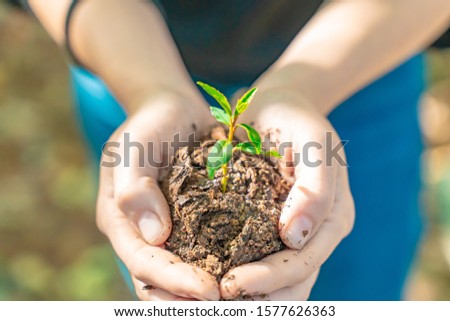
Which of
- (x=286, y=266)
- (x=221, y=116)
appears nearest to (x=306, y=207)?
(x=286, y=266)

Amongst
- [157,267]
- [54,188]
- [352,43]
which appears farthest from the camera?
[54,188]

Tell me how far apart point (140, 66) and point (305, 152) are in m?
0.53

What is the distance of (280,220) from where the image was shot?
1.11 metres

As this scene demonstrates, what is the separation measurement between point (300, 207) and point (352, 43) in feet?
1.94

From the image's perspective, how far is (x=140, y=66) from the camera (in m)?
1.49

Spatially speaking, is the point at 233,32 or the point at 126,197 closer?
the point at 126,197

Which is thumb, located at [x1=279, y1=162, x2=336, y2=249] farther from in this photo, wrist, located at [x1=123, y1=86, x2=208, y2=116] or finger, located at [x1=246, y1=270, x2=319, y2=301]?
wrist, located at [x1=123, y1=86, x2=208, y2=116]

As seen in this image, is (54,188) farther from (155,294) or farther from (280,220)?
(280,220)

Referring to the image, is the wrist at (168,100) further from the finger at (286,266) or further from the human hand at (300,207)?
the finger at (286,266)

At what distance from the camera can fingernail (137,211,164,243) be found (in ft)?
3.63

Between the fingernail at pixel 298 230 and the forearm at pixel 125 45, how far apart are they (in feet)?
1.50

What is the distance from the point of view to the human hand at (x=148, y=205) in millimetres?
1048

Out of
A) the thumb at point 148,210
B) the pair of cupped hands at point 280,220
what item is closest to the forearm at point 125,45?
the pair of cupped hands at point 280,220

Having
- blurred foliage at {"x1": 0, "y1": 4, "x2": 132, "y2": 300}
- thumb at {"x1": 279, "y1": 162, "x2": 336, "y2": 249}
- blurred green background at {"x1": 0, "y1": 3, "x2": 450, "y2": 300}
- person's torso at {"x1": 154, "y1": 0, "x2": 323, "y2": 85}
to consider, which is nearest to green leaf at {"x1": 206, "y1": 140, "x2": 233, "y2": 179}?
thumb at {"x1": 279, "y1": 162, "x2": 336, "y2": 249}
